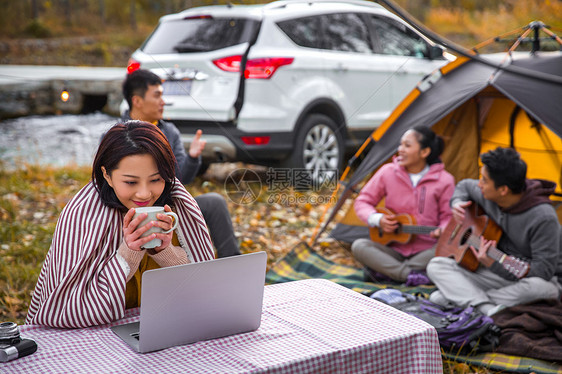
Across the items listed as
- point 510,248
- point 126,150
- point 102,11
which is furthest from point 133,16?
point 126,150

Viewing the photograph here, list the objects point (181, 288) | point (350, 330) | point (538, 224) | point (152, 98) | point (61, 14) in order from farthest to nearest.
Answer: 1. point (61, 14)
2. point (538, 224)
3. point (152, 98)
4. point (350, 330)
5. point (181, 288)

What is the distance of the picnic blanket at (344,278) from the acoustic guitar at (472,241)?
0.26 metres

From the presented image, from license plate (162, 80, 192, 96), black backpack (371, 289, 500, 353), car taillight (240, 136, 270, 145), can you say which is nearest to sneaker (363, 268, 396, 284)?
black backpack (371, 289, 500, 353)

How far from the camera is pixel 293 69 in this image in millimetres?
4602

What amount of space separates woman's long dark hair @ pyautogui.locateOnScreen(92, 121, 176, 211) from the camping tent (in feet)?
7.48

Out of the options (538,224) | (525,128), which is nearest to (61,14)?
(525,128)

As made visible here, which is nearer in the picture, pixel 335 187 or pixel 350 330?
pixel 350 330

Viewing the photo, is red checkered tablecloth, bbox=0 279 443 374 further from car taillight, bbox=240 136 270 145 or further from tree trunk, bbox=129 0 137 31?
tree trunk, bbox=129 0 137 31

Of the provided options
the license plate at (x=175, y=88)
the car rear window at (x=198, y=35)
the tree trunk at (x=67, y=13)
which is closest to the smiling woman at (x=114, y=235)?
the license plate at (x=175, y=88)

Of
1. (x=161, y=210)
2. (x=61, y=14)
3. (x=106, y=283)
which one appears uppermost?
(x=61, y=14)

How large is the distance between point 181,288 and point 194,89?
203 centimetres

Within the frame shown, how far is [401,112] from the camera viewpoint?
3811 millimetres

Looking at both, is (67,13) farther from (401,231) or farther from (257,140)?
(401,231)

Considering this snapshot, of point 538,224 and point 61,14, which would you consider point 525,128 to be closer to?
point 538,224
